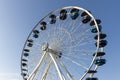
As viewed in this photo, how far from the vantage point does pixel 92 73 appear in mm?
29125

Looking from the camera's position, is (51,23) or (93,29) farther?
(51,23)

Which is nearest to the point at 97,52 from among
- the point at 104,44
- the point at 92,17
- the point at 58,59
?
the point at 104,44

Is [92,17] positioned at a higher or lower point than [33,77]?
higher

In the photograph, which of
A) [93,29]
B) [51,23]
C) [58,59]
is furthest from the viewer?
[51,23]

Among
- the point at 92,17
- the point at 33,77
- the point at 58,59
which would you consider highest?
the point at 92,17

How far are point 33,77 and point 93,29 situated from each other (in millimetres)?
10668

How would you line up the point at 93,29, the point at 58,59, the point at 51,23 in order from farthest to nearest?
the point at 51,23 → the point at 58,59 → the point at 93,29

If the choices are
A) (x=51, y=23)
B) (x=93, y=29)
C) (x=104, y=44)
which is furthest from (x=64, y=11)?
(x=104, y=44)

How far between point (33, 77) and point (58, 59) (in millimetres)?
4560

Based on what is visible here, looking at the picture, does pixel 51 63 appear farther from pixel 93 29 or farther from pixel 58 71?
pixel 93 29

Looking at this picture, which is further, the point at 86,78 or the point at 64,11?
the point at 64,11

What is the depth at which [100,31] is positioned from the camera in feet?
102

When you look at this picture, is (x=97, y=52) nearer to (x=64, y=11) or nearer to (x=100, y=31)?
(x=100, y=31)

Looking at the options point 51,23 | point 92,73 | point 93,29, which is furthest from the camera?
point 51,23
